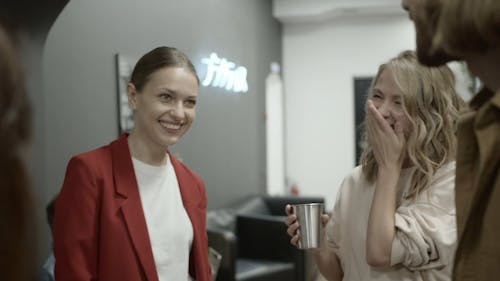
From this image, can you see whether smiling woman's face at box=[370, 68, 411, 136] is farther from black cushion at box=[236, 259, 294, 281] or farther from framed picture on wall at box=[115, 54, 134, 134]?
black cushion at box=[236, 259, 294, 281]

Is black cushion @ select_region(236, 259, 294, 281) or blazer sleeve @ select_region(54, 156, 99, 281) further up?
blazer sleeve @ select_region(54, 156, 99, 281)

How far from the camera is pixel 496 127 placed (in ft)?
A: 2.80

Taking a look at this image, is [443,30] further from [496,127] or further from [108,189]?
[108,189]

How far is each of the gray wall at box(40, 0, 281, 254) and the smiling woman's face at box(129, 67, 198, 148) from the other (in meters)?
0.82

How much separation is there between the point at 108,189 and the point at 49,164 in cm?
105

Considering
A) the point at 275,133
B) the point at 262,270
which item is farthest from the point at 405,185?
the point at 275,133

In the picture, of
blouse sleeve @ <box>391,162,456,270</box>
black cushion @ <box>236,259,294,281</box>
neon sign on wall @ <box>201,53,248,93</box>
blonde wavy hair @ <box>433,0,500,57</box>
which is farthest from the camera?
black cushion @ <box>236,259,294,281</box>

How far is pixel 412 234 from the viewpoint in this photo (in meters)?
1.34

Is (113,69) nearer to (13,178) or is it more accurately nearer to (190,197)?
(190,197)

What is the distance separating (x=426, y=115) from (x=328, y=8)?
17.8ft

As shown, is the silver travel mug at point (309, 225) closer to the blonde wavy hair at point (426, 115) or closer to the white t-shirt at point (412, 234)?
the white t-shirt at point (412, 234)

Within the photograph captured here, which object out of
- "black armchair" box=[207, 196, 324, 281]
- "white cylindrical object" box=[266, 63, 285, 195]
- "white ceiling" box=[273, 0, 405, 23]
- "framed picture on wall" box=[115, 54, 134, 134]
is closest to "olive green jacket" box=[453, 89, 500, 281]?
"framed picture on wall" box=[115, 54, 134, 134]

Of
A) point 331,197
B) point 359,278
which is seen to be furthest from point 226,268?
point 331,197

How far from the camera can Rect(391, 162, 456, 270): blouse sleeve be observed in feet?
4.39
